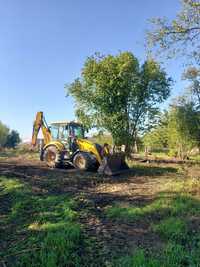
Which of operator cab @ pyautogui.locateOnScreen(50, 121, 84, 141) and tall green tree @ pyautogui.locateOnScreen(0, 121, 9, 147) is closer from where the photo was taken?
operator cab @ pyautogui.locateOnScreen(50, 121, 84, 141)

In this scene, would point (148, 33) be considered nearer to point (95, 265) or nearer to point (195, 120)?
point (95, 265)

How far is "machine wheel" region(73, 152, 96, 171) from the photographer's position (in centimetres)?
A: 1214

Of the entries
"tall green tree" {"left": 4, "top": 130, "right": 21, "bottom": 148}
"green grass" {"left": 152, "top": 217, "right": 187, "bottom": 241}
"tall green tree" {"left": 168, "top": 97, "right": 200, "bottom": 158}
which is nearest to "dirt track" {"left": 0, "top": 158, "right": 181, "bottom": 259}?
"green grass" {"left": 152, "top": 217, "right": 187, "bottom": 241}

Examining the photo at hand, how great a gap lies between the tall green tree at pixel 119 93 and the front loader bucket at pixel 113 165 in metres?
5.69

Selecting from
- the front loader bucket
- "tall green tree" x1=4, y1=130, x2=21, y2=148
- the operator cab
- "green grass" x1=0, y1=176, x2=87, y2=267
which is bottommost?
"green grass" x1=0, y1=176, x2=87, y2=267

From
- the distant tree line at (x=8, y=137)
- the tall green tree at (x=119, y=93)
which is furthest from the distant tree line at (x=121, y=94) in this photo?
the distant tree line at (x=8, y=137)

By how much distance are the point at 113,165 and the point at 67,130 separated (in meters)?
3.51

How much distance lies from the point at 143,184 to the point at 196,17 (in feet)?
21.3

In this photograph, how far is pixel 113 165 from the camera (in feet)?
38.7

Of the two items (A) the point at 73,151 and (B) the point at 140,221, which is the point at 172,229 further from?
(A) the point at 73,151

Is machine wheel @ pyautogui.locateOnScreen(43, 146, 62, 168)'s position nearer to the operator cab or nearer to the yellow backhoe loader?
the yellow backhoe loader

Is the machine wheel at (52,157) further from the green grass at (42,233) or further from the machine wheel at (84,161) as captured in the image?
the green grass at (42,233)

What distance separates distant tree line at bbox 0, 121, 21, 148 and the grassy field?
66604mm

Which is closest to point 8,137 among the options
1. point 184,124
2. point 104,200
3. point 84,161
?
point 184,124
